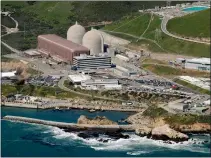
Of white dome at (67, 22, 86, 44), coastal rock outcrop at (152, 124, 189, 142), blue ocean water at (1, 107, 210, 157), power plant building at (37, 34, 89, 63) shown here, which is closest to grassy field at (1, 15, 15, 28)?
power plant building at (37, 34, 89, 63)

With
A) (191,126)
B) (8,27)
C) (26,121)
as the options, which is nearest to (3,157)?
(26,121)

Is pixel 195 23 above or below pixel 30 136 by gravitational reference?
above

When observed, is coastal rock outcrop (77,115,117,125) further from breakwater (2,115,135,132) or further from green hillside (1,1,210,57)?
green hillside (1,1,210,57)

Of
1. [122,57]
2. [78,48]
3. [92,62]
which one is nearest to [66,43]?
[78,48]

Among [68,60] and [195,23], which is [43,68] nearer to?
[68,60]

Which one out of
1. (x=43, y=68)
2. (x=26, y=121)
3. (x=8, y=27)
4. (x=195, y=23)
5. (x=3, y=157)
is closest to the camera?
(x=3, y=157)

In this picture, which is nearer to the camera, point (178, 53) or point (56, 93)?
point (56, 93)

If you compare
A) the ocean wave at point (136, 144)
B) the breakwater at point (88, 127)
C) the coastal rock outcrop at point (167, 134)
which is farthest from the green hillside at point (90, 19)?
the ocean wave at point (136, 144)
